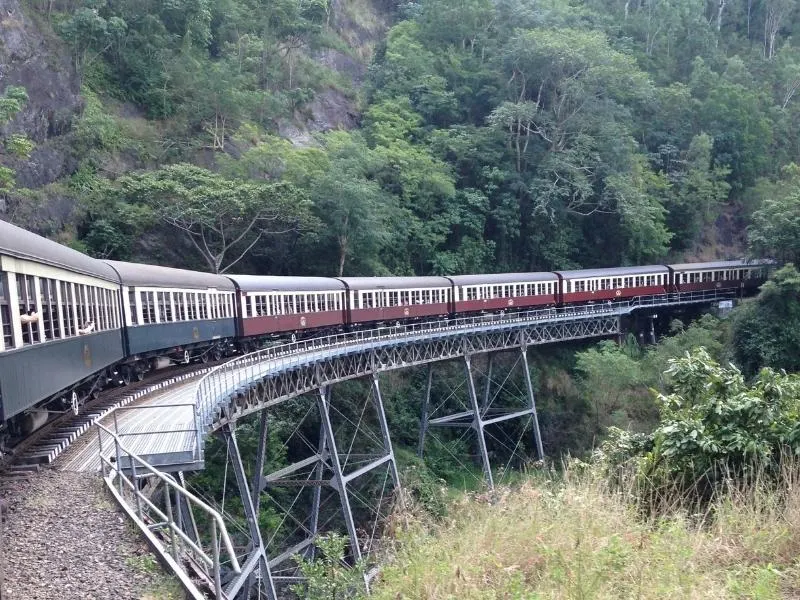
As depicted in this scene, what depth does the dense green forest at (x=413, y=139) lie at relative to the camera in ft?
95.6

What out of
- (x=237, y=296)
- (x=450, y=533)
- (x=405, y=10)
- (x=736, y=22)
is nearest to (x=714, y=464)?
(x=450, y=533)

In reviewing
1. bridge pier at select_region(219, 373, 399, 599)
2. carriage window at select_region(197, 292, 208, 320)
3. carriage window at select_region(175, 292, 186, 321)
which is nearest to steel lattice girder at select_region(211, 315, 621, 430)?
bridge pier at select_region(219, 373, 399, 599)

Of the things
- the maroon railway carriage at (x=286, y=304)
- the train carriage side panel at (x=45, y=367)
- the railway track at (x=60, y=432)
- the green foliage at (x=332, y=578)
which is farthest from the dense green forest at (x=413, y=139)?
the green foliage at (x=332, y=578)

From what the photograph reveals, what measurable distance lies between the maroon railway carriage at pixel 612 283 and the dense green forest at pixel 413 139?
3.33 metres

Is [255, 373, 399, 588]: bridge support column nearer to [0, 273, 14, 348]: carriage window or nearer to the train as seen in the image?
the train

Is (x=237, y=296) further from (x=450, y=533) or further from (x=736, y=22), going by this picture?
(x=736, y=22)

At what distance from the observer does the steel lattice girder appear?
1459 cm

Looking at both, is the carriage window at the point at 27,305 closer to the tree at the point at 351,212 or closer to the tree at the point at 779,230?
the tree at the point at 351,212

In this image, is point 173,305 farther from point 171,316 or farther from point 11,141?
point 11,141

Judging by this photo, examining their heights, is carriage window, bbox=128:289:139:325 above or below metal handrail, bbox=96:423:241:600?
above

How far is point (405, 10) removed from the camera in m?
53.0

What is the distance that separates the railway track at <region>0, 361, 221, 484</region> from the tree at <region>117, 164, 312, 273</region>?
11669mm

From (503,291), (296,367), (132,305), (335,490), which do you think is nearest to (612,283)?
(503,291)

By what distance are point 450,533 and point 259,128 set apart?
3334cm
